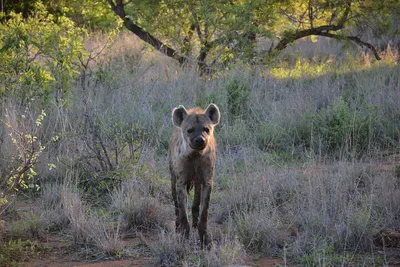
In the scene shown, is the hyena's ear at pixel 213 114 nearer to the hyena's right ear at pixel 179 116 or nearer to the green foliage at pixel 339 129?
the hyena's right ear at pixel 179 116

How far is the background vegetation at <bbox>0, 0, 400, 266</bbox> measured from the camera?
470cm

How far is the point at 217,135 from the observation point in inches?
306

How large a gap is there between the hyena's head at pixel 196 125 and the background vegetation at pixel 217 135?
717 mm

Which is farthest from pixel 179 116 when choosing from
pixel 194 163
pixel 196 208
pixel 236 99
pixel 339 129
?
pixel 236 99

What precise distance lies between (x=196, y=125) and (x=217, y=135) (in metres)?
3.10

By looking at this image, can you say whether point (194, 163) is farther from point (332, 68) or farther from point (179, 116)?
point (332, 68)

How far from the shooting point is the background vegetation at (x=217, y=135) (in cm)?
470

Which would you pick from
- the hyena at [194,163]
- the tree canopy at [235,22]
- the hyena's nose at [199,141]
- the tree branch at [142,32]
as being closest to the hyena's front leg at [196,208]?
the hyena at [194,163]

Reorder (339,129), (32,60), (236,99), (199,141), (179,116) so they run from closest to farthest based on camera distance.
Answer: (199,141) → (179,116) → (32,60) → (339,129) → (236,99)

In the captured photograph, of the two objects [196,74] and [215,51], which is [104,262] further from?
[215,51]

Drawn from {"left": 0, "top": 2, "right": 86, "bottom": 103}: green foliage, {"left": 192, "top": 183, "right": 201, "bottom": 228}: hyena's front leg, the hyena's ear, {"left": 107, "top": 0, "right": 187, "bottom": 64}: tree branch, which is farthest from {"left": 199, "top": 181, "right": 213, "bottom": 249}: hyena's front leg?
{"left": 107, "top": 0, "right": 187, "bottom": 64}: tree branch

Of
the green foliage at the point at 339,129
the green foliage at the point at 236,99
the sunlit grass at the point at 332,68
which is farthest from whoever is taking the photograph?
the sunlit grass at the point at 332,68

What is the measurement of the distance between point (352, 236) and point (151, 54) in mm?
8785

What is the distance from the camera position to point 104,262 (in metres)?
4.42
